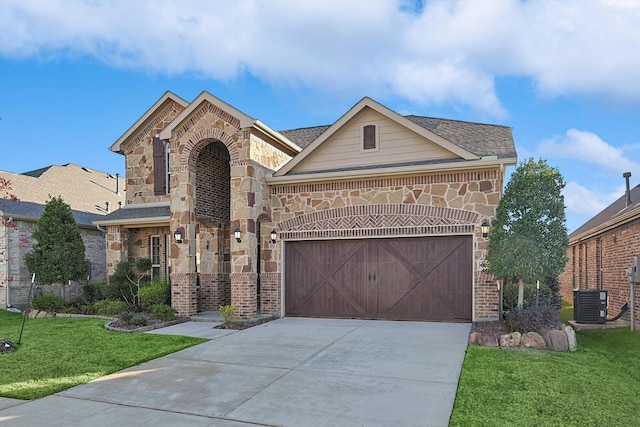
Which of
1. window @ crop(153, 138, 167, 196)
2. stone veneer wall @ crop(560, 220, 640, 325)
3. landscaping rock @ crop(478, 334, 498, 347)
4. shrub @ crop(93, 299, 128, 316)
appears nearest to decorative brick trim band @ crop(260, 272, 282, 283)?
shrub @ crop(93, 299, 128, 316)

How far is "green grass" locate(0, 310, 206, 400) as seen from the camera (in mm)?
6020

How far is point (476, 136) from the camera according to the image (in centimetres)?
1298

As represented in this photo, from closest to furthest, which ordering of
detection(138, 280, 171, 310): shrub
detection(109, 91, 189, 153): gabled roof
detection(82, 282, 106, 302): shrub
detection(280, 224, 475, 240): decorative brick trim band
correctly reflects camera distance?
1. detection(280, 224, 475, 240): decorative brick trim band
2. detection(138, 280, 171, 310): shrub
3. detection(82, 282, 106, 302): shrub
4. detection(109, 91, 189, 153): gabled roof

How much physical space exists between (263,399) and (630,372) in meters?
5.71

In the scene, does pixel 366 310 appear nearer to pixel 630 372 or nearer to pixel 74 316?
pixel 630 372

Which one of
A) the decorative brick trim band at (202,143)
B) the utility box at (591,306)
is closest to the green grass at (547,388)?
the utility box at (591,306)

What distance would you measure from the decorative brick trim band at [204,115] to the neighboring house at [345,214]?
1.2 inches

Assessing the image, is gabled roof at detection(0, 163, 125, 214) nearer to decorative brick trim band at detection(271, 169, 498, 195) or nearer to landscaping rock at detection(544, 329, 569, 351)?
decorative brick trim band at detection(271, 169, 498, 195)

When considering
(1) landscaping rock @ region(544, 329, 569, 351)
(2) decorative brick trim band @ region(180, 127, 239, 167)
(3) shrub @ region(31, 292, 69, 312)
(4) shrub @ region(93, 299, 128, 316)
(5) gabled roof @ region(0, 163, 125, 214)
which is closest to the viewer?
(1) landscaping rock @ region(544, 329, 569, 351)

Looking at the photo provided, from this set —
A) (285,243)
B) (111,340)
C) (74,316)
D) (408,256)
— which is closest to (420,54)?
(408,256)

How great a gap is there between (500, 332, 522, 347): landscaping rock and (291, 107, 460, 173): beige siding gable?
189 inches

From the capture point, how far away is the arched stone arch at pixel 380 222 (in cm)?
1061

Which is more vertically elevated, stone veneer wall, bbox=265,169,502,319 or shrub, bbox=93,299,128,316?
stone veneer wall, bbox=265,169,502,319

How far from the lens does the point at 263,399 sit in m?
5.25
